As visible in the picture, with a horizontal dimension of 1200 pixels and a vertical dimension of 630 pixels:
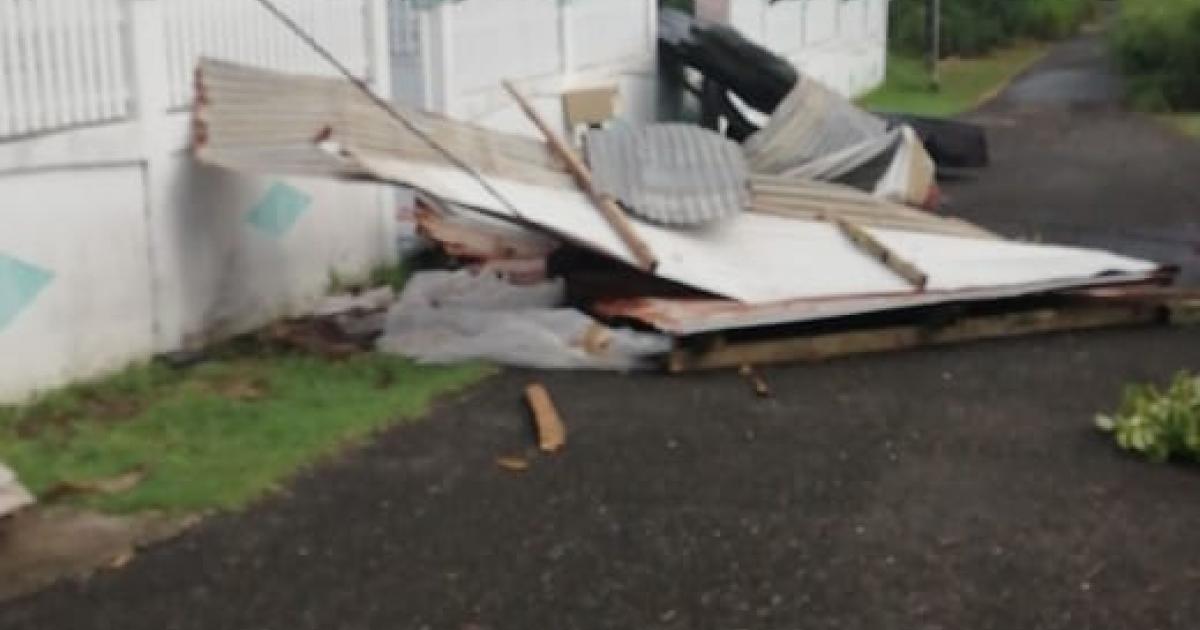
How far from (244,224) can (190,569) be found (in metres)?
3.65

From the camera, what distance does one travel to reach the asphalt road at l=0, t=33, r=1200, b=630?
522 cm

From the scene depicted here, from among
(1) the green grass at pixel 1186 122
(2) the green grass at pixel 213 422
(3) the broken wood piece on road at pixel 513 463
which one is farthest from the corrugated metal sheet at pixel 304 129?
(1) the green grass at pixel 1186 122

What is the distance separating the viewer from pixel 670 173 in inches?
381

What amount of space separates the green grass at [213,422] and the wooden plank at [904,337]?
121cm

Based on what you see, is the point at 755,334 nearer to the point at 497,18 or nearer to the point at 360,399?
the point at 360,399

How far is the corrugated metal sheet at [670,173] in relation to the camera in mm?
9117

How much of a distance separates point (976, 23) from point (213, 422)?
1030 inches

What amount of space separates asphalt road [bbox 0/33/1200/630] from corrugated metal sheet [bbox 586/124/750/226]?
1.27 m

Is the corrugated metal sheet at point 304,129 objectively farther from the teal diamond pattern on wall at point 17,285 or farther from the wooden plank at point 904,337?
the wooden plank at point 904,337

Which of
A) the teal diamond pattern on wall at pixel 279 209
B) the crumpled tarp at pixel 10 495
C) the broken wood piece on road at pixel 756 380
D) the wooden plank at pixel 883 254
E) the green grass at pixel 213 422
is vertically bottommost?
the broken wood piece on road at pixel 756 380

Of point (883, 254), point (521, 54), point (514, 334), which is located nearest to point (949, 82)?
point (521, 54)

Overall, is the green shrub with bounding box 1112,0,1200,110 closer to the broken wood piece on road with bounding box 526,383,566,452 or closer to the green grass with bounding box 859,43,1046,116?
the green grass with bounding box 859,43,1046,116

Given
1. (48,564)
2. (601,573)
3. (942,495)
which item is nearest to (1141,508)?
(942,495)

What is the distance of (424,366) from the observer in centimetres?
830
